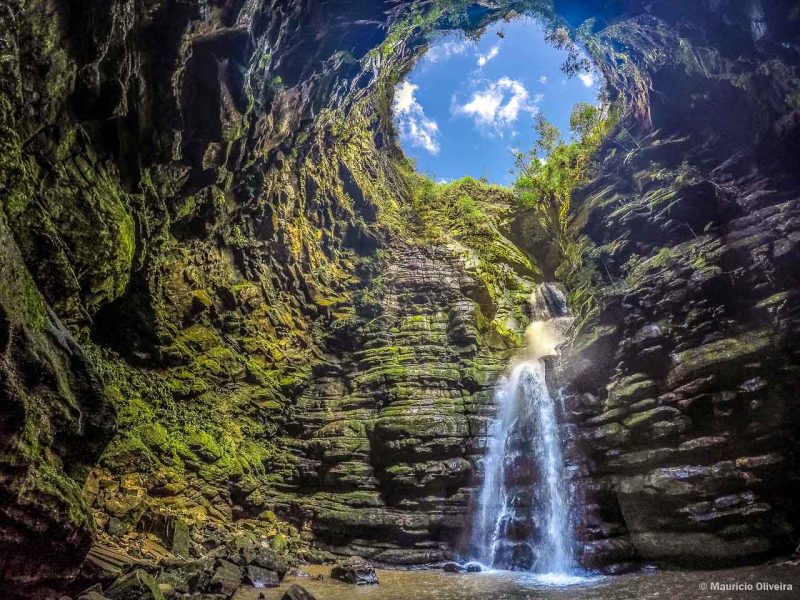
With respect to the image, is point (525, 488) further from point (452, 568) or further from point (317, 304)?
point (317, 304)

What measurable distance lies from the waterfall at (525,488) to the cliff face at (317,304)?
667mm

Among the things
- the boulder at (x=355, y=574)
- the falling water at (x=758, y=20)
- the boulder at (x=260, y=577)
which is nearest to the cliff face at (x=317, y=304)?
the falling water at (x=758, y=20)

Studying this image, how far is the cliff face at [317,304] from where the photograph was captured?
20.6 feet

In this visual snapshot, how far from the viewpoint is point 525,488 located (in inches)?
470

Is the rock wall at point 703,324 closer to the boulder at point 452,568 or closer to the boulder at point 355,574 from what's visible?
the boulder at point 452,568

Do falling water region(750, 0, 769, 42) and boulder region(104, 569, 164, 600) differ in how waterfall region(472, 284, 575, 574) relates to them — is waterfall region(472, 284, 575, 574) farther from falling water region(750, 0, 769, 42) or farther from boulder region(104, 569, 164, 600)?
falling water region(750, 0, 769, 42)

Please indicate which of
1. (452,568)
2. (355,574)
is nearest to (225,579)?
(355,574)

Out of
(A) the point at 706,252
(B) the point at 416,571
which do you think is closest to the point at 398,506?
(B) the point at 416,571

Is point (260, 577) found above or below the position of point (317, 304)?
below

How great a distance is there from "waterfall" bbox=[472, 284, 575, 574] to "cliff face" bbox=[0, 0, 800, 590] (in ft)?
2.19

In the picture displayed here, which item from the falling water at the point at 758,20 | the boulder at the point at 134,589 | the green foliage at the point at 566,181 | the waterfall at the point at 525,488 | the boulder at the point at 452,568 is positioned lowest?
the boulder at the point at 134,589

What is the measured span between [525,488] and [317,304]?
11.2m

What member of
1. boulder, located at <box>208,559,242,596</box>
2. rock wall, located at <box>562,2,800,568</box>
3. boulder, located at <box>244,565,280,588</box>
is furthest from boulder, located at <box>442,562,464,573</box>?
boulder, located at <box>208,559,242,596</box>

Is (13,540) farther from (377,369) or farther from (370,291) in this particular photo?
(370,291)
